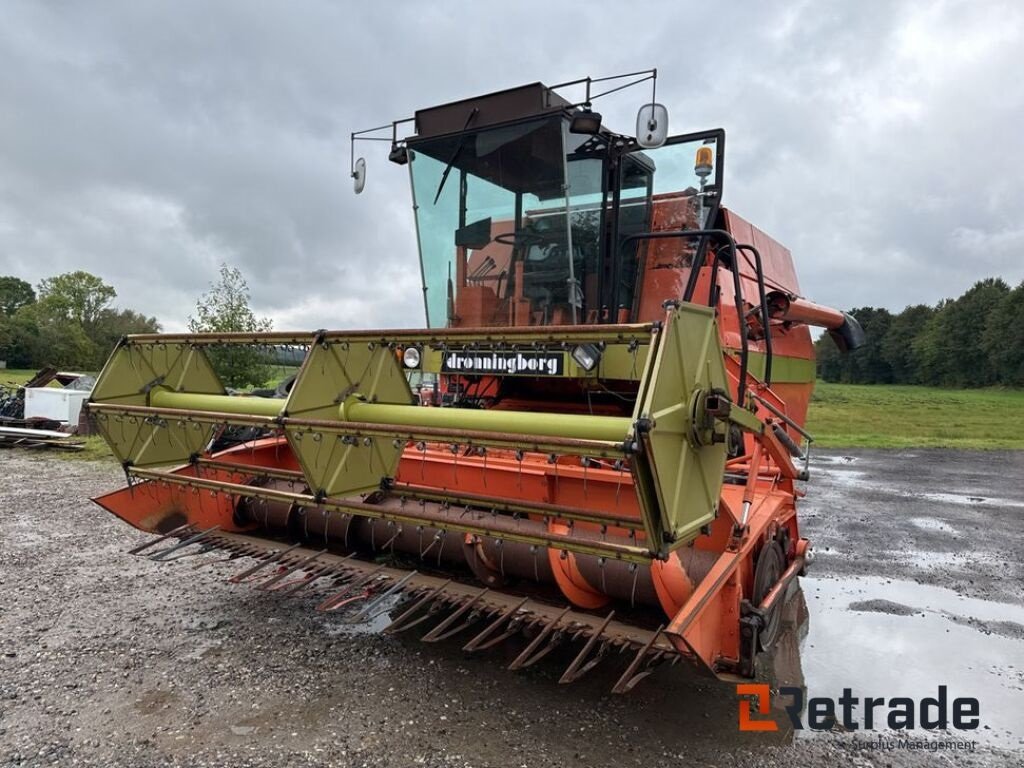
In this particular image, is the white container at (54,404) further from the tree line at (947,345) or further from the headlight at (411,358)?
the tree line at (947,345)

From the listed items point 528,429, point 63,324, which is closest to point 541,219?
point 528,429

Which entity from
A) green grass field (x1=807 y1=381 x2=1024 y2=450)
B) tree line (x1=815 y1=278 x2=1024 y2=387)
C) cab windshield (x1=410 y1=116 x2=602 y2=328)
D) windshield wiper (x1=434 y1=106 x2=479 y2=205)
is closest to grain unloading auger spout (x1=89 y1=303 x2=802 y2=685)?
cab windshield (x1=410 y1=116 x2=602 y2=328)

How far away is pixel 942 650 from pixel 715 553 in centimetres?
204

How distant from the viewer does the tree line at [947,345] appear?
160 feet

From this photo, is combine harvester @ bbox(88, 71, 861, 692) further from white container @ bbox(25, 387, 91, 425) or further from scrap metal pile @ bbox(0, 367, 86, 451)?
white container @ bbox(25, 387, 91, 425)

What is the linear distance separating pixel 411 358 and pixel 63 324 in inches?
2211

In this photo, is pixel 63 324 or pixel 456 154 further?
pixel 63 324

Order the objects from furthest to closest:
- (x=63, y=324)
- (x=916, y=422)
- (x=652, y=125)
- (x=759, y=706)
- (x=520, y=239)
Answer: (x=63, y=324)
(x=916, y=422)
(x=520, y=239)
(x=652, y=125)
(x=759, y=706)

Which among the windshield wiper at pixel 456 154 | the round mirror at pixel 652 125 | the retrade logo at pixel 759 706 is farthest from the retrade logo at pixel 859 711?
the windshield wiper at pixel 456 154

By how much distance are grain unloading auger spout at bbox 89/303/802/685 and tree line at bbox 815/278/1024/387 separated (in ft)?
135

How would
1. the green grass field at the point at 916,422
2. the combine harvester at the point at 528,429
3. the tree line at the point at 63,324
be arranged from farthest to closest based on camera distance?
1. the tree line at the point at 63,324
2. the green grass field at the point at 916,422
3. the combine harvester at the point at 528,429

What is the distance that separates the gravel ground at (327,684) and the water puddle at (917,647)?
0.9 inches

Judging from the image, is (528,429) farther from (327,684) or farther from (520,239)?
(520,239)

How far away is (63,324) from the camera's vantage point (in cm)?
4997
